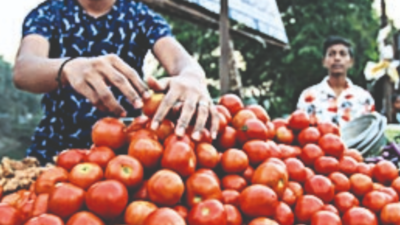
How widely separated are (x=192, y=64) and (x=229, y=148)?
1.33 ft

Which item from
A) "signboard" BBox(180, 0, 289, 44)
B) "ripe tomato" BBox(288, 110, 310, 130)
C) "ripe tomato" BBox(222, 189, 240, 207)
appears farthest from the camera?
"signboard" BBox(180, 0, 289, 44)

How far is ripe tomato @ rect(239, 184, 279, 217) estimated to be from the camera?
1461mm

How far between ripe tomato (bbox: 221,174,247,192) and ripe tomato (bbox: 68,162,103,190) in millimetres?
374

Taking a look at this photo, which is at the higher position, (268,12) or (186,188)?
(268,12)

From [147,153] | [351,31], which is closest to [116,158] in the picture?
[147,153]

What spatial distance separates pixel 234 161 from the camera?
158 centimetres

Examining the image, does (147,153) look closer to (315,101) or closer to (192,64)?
(192,64)

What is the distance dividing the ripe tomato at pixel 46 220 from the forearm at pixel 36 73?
489mm

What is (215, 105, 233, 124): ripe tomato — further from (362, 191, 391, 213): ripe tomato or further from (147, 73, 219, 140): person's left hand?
(362, 191, 391, 213): ripe tomato

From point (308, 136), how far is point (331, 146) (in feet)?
0.31

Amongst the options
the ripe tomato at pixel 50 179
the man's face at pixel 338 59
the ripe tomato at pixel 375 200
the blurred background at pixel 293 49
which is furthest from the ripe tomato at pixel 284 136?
the blurred background at pixel 293 49

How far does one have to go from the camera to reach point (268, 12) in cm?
664

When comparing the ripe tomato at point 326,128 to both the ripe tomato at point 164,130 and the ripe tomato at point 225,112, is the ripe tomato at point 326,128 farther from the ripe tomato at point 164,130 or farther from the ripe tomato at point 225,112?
the ripe tomato at point 164,130

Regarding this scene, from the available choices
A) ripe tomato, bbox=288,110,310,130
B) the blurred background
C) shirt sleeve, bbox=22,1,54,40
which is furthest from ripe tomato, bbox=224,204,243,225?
the blurred background
